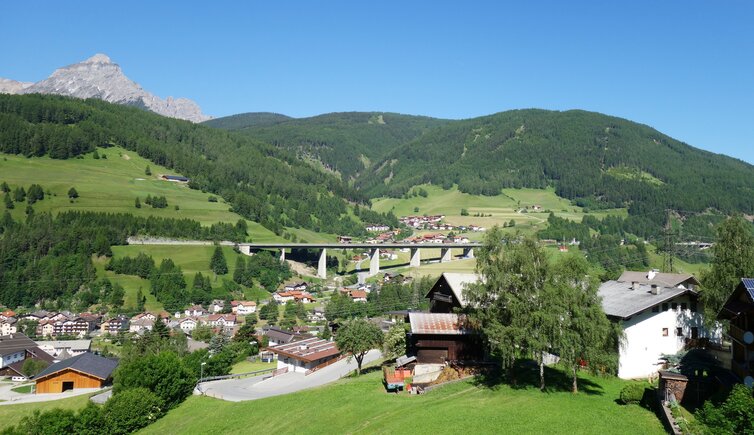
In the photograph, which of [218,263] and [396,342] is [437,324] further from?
[218,263]

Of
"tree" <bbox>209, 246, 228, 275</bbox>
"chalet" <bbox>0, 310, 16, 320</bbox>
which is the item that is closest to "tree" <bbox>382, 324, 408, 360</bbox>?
"tree" <bbox>209, 246, 228, 275</bbox>

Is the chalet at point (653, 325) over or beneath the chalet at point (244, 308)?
over

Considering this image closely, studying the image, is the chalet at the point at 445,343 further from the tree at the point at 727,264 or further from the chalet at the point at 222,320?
the chalet at the point at 222,320

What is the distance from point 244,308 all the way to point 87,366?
51.2 metres

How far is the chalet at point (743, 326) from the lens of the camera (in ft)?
72.0

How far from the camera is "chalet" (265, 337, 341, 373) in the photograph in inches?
2527

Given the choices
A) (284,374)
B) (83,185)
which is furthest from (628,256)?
(83,185)

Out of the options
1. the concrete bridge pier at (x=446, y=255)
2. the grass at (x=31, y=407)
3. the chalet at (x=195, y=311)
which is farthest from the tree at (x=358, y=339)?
the concrete bridge pier at (x=446, y=255)

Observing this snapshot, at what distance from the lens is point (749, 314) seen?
22594 millimetres

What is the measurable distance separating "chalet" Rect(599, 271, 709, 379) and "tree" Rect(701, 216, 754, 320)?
1496mm

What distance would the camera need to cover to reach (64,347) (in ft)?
308

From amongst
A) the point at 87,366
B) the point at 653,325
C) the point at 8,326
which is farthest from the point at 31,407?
the point at 653,325

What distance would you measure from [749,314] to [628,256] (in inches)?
5479

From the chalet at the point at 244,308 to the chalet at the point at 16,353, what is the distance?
37855 millimetres
